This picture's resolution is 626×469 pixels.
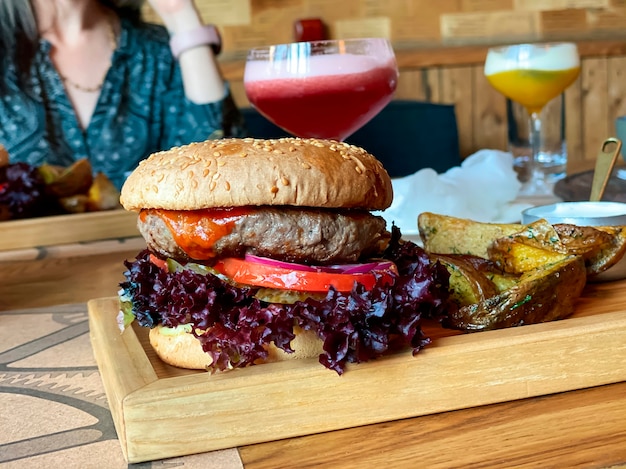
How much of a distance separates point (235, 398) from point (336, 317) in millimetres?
158

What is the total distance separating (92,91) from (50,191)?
74.7 inches

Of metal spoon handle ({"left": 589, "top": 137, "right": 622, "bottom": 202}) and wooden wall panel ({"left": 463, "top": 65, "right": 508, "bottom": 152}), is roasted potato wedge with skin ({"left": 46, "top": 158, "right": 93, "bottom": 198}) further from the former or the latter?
wooden wall panel ({"left": 463, "top": 65, "right": 508, "bottom": 152})

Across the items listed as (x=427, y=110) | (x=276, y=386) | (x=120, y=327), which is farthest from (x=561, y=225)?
(x=427, y=110)

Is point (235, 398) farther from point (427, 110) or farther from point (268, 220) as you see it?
point (427, 110)

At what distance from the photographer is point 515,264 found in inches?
46.9

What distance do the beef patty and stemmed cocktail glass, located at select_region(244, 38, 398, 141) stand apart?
2.26ft

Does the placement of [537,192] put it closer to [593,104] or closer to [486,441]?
[486,441]

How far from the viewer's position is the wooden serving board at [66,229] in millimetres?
2074

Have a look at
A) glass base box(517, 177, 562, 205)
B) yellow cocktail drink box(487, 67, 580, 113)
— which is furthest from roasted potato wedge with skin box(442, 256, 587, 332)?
yellow cocktail drink box(487, 67, 580, 113)

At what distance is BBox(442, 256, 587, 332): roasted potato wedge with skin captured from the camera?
1021 mm

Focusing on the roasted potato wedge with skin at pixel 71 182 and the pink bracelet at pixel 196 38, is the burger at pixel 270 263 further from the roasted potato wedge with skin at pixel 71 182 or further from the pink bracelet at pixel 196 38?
the pink bracelet at pixel 196 38

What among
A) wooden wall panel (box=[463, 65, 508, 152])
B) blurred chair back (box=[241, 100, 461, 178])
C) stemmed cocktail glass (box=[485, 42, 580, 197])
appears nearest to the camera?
stemmed cocktail glass (box=[485, 42, 580, 197])

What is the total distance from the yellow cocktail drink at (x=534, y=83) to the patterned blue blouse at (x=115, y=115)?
5.55ft

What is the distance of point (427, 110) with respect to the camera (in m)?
4.19
